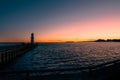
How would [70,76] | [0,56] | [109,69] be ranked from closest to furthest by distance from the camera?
1. [70,76]
2. [109,69]
3. [0,56]

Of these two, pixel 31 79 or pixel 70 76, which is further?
pixel 70 76

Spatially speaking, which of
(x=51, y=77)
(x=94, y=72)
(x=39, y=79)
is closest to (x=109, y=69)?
(x=94, y=72)

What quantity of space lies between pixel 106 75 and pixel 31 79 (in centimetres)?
427

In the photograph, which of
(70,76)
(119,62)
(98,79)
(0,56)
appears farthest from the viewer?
(0,56)

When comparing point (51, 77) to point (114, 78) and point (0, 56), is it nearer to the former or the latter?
point (114, 78)

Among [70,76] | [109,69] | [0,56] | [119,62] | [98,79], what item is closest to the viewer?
[98,79]

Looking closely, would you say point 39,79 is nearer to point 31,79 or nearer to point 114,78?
point 31,79

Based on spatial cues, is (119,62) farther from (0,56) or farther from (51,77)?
(0,56)

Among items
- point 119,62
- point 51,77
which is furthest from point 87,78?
point 119,62

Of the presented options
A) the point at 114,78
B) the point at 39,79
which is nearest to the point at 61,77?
the point at 39,79

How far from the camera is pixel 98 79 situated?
29.9ft

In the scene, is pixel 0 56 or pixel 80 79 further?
pixel 0 56

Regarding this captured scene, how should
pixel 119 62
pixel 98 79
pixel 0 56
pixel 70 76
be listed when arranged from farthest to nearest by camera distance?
pixel 0 56, pixel 119 62, pixel 70 76, pixel 98 79

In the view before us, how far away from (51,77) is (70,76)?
1.11m
